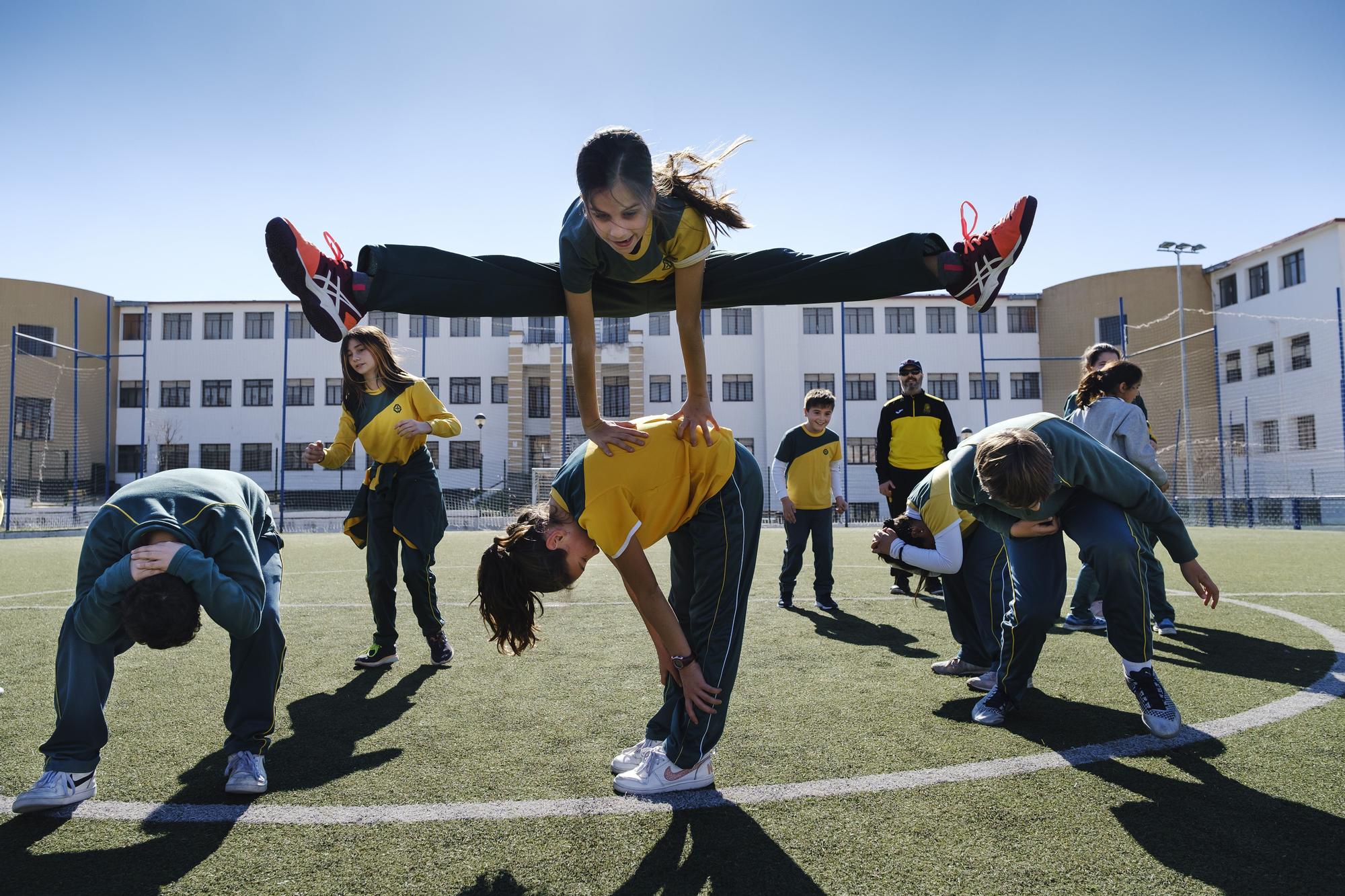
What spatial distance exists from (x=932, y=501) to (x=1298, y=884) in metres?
2.14

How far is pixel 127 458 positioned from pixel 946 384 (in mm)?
34736

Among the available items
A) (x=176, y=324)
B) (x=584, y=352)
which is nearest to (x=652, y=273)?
(x=584, y=352)

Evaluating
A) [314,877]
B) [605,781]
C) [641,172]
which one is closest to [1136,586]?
[605,781]

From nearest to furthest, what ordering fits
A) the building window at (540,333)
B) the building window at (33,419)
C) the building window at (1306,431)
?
the building window at (1306,431), the building window at (33,419), the building window at (540,333)

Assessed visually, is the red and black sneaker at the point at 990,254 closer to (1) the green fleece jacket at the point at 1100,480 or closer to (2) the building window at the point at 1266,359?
(1) the green fleece jacket at the point at 1100,480

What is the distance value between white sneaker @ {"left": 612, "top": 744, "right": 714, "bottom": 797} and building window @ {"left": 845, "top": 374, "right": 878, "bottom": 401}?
1321 inches

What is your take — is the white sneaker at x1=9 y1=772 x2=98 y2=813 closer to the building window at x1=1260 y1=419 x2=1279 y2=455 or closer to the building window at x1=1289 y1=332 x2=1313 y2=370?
the building window at x1=1260 y1=419 x2=1279 y2=455

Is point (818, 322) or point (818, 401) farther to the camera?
point (818, 322)

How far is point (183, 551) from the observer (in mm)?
2629

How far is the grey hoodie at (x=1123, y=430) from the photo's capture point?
16.9ft

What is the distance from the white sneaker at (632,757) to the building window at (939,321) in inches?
1394

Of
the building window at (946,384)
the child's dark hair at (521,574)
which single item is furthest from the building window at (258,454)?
the child's dark hair at (521,574)

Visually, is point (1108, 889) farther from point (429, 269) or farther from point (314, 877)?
point (429, 269)

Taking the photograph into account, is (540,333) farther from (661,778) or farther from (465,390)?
(661,778)
